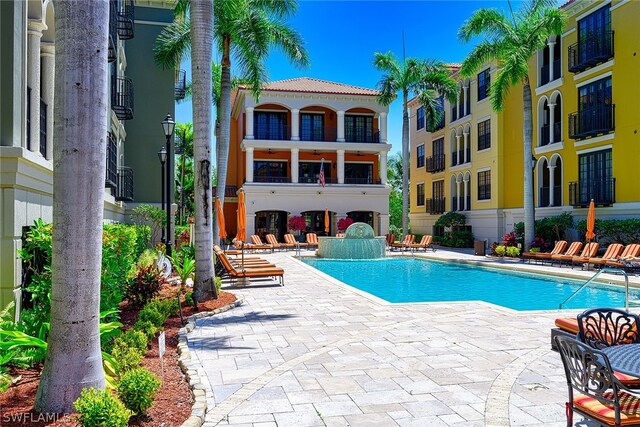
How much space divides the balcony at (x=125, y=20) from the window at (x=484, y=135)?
22716mm

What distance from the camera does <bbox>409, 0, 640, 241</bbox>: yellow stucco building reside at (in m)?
22.0

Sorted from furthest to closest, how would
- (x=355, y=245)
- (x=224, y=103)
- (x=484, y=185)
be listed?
1. (x=484, y=185)
2. (x=355, y=245)
3. (x=224, y=103)

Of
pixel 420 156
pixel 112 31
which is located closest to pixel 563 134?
pixel 420 156

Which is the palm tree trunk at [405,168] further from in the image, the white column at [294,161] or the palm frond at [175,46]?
the palm frond at [175,46]

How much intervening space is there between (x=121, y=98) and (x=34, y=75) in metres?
11.9

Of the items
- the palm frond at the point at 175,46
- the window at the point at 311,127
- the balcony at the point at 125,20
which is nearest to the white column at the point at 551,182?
the window at the point at 311,127

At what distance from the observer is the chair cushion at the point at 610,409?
3.66 m

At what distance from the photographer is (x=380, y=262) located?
2514 centimetres

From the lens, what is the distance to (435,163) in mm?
40031

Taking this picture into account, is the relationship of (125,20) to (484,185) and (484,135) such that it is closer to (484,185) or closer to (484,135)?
(484,135)

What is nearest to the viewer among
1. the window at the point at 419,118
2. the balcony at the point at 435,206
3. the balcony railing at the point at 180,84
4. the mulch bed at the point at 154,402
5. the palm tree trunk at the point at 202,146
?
the mulch bed at the point at 154,402

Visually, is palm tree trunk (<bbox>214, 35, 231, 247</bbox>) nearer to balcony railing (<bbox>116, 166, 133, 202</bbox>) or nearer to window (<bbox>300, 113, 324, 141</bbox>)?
balcony railing (<bbox>116, 166, 133, 202</bbox>)

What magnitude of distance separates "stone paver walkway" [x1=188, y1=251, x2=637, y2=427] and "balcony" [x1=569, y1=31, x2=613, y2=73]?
1780cm

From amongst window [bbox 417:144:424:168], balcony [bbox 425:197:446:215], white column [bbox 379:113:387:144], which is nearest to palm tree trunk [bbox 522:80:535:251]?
balcony [bbox 425:197:446:215]
